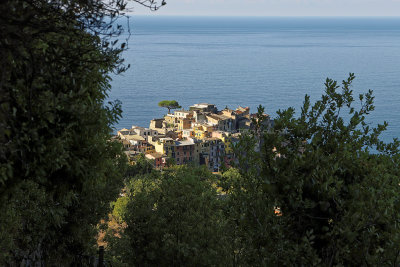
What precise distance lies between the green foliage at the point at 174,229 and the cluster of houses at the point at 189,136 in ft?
131

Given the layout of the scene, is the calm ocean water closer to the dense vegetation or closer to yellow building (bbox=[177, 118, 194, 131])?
yellow building (bbox=[177, 118, 194, 131])

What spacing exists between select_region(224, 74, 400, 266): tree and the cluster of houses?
4656 centimetres

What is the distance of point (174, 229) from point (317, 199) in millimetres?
7248

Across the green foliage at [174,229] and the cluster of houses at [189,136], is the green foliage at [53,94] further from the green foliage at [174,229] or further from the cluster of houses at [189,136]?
the cluster of houses at [189,136]

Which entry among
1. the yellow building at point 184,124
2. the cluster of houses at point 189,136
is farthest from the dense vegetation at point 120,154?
the yellow building at point 184,124

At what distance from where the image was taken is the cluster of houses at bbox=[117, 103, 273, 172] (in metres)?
60.0

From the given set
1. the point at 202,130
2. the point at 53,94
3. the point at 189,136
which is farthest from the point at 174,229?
the point at 202,130

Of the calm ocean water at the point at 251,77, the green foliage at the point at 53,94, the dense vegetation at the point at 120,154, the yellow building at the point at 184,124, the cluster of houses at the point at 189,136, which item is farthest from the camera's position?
the calm ocean water at the point at 251,77

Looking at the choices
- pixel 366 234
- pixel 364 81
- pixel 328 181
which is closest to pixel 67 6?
pixel 328 181

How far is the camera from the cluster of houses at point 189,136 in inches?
2363

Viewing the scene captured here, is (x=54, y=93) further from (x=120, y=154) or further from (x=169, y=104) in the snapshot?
(x=169, y=104)

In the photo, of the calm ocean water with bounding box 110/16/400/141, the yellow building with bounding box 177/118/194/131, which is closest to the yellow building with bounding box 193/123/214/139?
the yellow building with bounding box 177/118/194/131

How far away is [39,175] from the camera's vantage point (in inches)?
192

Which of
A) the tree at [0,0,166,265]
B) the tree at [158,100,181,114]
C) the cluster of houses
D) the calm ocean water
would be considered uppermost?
the tree at [0,0,166,265]
